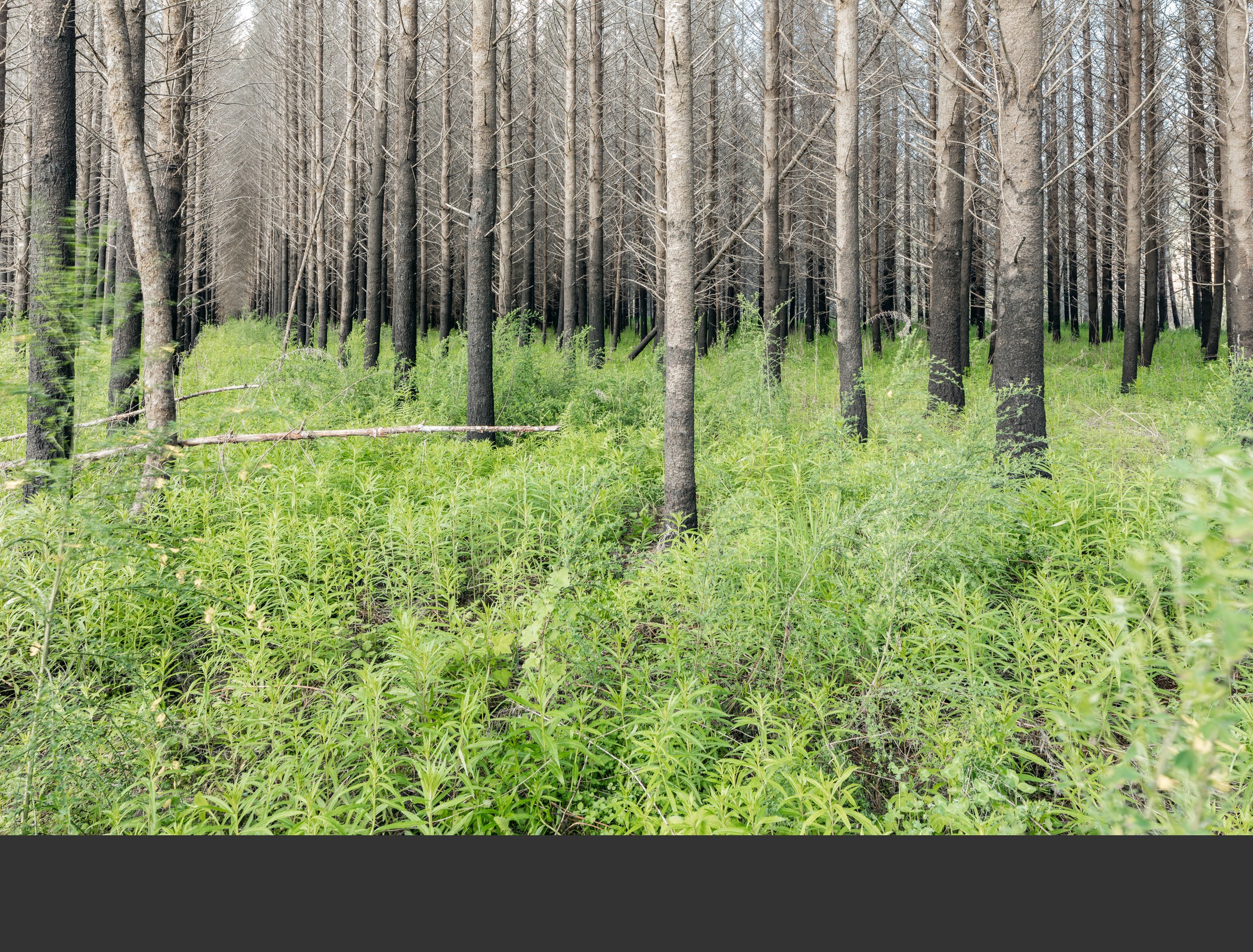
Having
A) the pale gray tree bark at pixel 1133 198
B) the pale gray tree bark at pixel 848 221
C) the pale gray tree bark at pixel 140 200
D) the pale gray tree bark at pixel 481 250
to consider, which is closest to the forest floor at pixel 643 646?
the pale gray tree bark at pixel 140 200

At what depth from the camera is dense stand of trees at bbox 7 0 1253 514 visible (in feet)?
16.8

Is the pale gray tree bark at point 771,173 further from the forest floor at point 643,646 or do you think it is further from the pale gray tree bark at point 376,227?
the pale gray tree bark at point 376,227

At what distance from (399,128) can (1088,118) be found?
17.1 meters

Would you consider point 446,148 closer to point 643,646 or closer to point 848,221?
point 848,221

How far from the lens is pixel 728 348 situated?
11859 millimetres

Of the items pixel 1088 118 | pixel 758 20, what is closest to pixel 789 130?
pixel 758 20

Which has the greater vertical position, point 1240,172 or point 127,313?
point 1240,172

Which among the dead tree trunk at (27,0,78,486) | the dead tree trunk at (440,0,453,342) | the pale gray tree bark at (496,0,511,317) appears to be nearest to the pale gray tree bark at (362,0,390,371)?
the dead tree trunk at (440,0,453,342)

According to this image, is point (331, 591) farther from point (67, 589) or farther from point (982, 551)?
point (982, 551)

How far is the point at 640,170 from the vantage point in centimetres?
2034

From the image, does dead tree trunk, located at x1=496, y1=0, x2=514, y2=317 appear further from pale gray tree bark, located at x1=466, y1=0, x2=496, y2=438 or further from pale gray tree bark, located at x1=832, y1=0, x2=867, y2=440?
pale gray tree bark, located at x1=832, y1=0, x2=867, y2=440

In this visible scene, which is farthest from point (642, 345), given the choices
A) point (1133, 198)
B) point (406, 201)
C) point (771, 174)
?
point (1133, 198)

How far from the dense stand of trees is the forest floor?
0.93 m

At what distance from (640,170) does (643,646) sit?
1953cm
